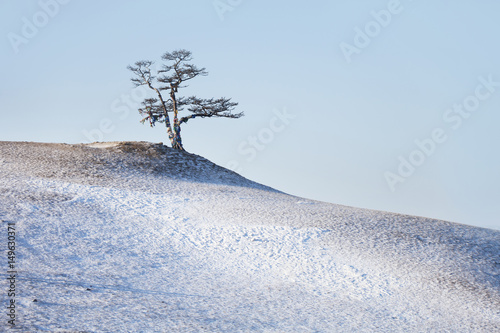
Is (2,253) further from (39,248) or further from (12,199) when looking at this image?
(12,199)

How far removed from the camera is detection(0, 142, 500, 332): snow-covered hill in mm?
9398

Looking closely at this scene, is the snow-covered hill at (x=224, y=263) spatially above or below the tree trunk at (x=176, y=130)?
below

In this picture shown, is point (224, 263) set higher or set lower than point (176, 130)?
lower

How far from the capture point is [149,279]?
1127 cm

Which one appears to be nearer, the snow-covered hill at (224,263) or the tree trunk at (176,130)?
the snow-covered hill at (224,263)

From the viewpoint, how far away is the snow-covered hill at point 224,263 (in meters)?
9.40

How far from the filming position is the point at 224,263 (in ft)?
A: 42.5

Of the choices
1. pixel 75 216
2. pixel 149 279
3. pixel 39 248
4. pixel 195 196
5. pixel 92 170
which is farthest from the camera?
pixel 92 170

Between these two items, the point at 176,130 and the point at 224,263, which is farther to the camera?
the point at 176,130

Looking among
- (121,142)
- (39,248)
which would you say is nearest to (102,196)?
(39,248)

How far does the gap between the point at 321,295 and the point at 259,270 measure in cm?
195

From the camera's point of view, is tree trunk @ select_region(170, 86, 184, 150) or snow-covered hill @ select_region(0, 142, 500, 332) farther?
tree trunk @ select_region(170, 86, 184, 150)

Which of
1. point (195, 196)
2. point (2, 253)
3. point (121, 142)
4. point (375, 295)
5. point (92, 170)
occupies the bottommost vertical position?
point (375, 295)

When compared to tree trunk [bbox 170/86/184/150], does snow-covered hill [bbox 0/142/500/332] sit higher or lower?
lower
